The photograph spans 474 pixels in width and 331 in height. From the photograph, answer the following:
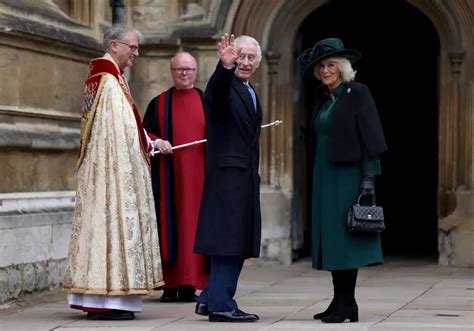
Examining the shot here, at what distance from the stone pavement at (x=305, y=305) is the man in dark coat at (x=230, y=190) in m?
0.30

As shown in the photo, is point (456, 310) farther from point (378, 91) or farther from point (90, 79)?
point (378, 91)

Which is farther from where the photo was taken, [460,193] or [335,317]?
[460,193]

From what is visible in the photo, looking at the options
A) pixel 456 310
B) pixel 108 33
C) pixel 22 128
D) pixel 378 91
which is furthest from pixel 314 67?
pixel 378 91

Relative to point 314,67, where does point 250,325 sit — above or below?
below

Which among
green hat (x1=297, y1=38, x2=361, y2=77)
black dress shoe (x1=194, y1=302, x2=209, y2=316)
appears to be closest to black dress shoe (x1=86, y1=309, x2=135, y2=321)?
black dress shoe (x1=194, y1=302, x2=209, y2=316)

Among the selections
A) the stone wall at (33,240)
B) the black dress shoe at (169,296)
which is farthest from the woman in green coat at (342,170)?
the stone wall at (33,240)

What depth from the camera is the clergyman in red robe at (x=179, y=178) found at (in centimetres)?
1107

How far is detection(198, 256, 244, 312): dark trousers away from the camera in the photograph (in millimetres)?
9250

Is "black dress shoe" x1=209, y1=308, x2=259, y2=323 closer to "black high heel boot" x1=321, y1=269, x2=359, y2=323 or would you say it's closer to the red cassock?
"black high heel boot" x1=321, y1=269, x2=359, y2=323

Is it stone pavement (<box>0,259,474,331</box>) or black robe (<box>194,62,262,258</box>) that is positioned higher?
black robe (<box>194,62,262,258</box>)

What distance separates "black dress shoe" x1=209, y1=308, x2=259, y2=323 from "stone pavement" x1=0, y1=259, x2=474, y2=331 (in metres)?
0.08

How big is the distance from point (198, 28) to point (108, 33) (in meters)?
5.04

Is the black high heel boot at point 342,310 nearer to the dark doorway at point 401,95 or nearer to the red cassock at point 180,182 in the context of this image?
the red cassock at point 180,182

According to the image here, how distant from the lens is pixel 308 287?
1250 cm
